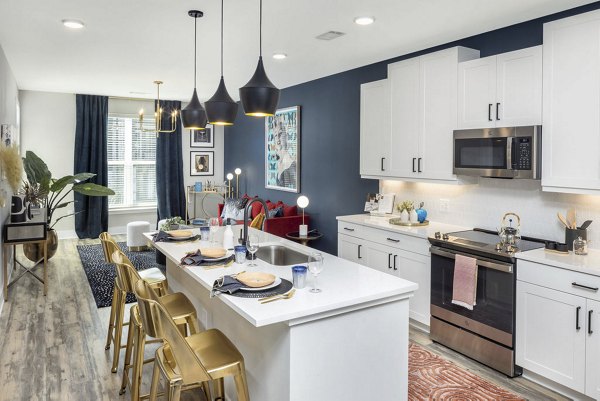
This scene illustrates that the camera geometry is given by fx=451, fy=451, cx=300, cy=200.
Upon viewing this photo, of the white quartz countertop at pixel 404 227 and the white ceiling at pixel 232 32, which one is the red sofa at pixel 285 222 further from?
the white ceiling at pixel 232 32

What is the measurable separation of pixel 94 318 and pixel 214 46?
2.89m

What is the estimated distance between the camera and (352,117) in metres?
5.57

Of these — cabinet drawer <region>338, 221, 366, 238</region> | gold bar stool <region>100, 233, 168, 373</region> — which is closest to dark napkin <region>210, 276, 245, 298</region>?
gold bar stool <region>100, 233, 168, 373</region>

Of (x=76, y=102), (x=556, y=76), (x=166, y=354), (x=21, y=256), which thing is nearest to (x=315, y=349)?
(x=166, y=354)

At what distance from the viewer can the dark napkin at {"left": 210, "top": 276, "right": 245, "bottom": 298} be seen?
219cm

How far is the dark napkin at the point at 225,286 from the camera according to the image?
2193 millimetres

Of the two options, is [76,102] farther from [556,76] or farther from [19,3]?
[556,76]

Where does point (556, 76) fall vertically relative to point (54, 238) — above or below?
above

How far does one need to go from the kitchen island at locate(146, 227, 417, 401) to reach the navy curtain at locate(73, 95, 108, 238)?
21.6 feet

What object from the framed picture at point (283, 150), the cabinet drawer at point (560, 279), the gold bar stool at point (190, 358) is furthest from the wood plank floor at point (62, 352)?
the framed picture at point (283, 150)

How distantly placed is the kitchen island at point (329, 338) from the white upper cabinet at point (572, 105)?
5.15 feet

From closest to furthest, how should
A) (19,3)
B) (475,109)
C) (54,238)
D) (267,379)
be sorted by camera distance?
(267,379)
(19,3)
(475,109)
(54,238)

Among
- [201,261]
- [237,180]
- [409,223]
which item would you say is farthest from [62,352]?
[237,180]

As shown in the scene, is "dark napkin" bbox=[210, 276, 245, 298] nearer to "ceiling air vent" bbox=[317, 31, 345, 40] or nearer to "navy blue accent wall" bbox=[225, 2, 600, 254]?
"ceiling air vent" bbox=[317, 31, 345, 40]
